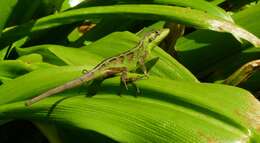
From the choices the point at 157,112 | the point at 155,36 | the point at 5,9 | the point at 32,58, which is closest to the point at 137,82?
the point at 157,112

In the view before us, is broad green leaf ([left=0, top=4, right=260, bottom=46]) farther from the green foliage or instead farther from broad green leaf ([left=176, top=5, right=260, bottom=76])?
broad green leaf ([left=176, top=5, right=260, bottom=76])

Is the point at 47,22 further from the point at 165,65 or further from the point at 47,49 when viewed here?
the point at 165,65

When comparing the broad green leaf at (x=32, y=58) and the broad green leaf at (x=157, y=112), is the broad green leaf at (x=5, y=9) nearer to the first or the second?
the broad green leaf at (x=32, y=58)

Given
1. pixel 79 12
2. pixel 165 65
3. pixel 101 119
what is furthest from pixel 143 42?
pixel 101 119

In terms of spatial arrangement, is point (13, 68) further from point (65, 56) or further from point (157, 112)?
point (157, 112)

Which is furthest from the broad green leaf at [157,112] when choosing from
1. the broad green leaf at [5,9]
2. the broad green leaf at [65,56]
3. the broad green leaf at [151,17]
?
the broad green leaf at [5,9]

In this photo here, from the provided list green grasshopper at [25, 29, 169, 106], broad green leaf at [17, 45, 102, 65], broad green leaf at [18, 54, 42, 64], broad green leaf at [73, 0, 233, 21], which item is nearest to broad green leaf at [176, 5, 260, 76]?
broad green leaf at [73, 0, 233, 21]

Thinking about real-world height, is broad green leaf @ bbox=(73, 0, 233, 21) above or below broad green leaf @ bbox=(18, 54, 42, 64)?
above

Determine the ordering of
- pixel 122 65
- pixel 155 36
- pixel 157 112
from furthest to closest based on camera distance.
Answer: pixel 155 36 < pixel 122 65 < pixel 157 112
